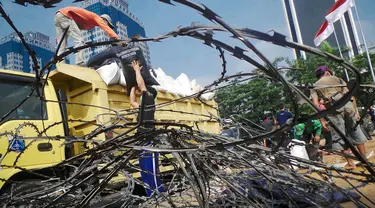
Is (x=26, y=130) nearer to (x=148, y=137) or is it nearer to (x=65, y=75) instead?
(x=65, y=75)

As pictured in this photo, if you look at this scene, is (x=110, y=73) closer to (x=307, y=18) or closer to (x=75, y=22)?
(x=75, y=22)

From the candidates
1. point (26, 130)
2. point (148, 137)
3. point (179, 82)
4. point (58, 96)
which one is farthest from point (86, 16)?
point (148, 137)

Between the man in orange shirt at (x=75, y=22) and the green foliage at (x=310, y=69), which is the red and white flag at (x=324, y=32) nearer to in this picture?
the green foliage at (x=310, y=69)

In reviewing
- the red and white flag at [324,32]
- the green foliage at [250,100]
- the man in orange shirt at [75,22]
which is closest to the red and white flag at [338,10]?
the red and white flag at [324,32]

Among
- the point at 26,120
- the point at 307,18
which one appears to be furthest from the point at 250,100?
the point at 26,120

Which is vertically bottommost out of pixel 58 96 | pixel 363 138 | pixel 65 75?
pixel 363 138

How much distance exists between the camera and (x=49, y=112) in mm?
3566

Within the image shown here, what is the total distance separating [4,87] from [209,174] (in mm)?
3039

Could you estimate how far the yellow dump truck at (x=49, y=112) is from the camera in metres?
3.04

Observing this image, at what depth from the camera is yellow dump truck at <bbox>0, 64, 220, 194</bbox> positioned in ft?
9.99

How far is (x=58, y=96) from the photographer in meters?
3.70

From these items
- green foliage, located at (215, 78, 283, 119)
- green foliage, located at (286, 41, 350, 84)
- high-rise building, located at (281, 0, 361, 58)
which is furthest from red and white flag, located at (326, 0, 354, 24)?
high-rise building, located at (281, 0, 361, 58)

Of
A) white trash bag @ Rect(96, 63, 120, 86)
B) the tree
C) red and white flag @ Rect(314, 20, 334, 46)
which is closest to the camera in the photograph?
white trash bag @ Rect(96, 63, 120, 86)

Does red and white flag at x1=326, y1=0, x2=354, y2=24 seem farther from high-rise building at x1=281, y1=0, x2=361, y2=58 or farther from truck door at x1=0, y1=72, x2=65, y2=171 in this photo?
high-rise building at x1=281, y1=0, x2=361, y2=58
